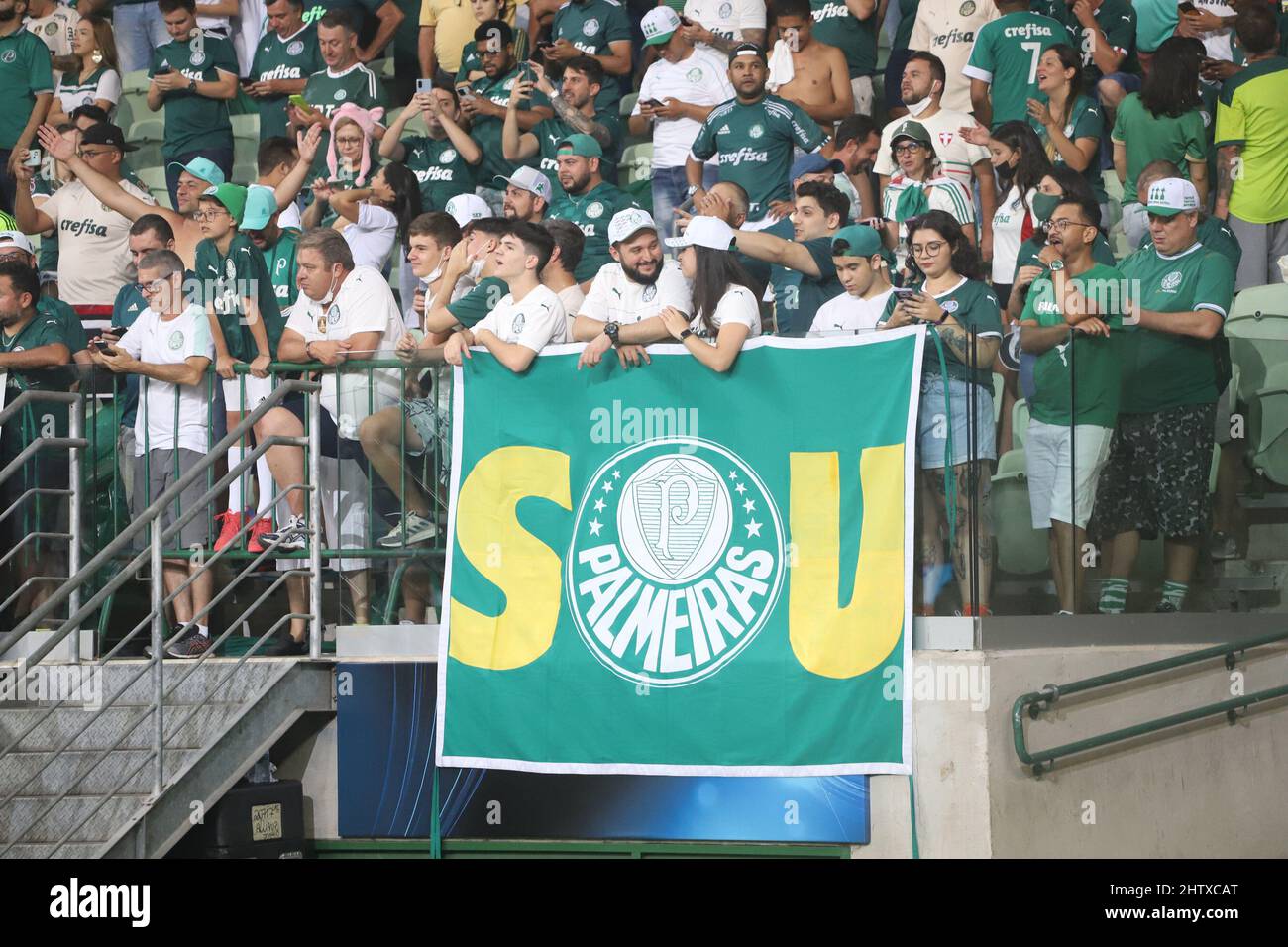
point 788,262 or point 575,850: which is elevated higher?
point 788,262

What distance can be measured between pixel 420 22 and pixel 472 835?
832 centimetres

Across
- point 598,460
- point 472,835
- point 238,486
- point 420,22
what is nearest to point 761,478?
point 598,460

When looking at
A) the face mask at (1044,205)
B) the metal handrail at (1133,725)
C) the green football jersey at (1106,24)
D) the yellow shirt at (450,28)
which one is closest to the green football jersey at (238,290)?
the yellow shirt at (450,28)

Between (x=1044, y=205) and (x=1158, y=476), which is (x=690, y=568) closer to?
(x=1158, y=476)

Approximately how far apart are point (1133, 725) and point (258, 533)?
4.48m

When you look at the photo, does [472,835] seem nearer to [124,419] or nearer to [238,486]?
[238,486]

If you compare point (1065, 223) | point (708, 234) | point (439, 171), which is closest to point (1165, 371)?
point (1065, 223)

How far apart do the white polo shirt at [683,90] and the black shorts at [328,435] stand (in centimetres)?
432

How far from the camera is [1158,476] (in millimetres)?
7914

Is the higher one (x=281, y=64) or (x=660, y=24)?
(x=281, y=64)

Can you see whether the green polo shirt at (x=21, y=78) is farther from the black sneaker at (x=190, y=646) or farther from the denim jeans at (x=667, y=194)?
the black sneaker at (x=190, y=646)

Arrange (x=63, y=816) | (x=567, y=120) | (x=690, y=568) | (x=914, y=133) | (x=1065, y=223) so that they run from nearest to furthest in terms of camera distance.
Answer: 1. (x=690, y=568)
2. (x=63, y=816)
3. (x=1065, y=223)
4. (x=914, y=133)
5. (x=567, y=120)

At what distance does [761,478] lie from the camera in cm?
795
